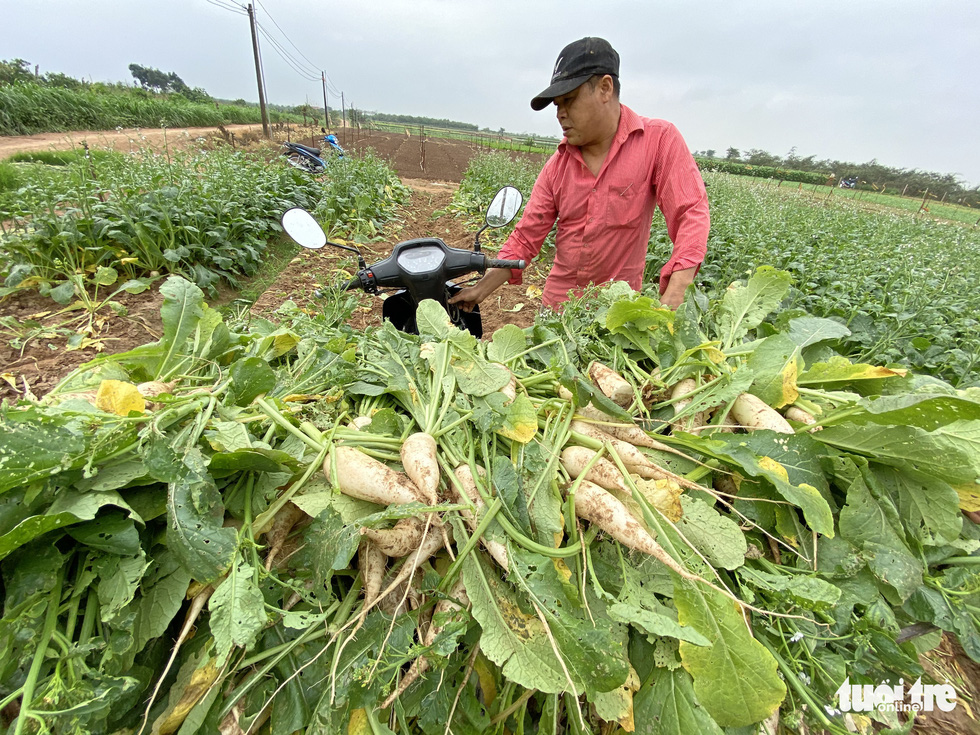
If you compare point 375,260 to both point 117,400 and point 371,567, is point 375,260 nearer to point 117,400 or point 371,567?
point 117,400

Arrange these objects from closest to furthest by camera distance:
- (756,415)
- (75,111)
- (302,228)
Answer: (756,415)
(302,228)
(75,111)

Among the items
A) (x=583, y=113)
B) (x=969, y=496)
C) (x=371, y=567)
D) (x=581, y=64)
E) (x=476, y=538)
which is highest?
(x=581, y=64)

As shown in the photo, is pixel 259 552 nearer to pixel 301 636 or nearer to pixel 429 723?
pixel 301 636

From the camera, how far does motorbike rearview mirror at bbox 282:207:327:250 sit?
6.53 feet

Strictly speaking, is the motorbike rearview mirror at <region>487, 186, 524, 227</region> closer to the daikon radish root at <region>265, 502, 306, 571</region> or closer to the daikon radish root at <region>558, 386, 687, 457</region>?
the daikon radish root at <region>558, 386, 687, 457</region>

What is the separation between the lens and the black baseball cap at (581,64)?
7.58ft

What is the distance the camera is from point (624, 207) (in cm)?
269

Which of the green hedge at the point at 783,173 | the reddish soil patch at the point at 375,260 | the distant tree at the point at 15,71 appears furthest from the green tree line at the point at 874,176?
the distant tree at the point at 15,71

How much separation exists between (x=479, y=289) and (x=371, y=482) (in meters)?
1.45

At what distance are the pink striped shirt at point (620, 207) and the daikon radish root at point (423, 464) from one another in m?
1.56

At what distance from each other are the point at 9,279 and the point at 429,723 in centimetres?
611

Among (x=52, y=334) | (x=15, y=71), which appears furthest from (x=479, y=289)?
(x=15, y=71)

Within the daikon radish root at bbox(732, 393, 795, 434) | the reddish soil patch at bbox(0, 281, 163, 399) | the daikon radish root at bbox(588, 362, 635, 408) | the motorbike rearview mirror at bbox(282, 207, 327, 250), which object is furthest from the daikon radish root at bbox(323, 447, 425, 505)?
the reddish soil patch at bbox(0, 281, 163, 399)

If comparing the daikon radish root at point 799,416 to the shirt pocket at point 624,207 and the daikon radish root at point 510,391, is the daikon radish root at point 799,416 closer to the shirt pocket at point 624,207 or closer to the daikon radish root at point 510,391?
the daikon radish root at point 510,391
